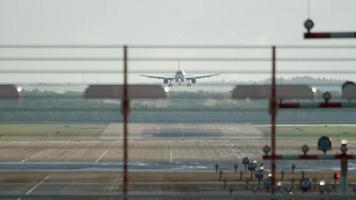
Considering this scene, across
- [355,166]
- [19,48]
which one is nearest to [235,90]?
[19,48]

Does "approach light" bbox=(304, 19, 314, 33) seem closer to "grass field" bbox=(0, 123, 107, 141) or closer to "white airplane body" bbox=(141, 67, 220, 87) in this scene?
"white airplane body" bbox=(141, 67, 220, 87)

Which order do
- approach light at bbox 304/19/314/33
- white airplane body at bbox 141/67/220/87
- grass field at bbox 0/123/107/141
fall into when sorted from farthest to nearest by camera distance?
grass field at bbox 0/123/107/141 < white airplane body at bbox 141/67/220/87 < approach light at bbox 304/19/314/33

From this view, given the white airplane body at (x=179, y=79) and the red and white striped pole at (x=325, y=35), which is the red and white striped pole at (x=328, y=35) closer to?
the red and white striped pole at (x=325, y=35)

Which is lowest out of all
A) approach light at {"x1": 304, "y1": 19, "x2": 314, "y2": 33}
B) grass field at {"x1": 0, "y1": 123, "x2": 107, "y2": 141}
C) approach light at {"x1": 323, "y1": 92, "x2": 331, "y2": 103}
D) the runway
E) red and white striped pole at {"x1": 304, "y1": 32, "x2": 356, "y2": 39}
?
the runway

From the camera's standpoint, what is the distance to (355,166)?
31.3 metres

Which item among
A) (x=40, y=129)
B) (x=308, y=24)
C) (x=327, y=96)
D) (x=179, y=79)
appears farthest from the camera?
(x=40, y=129)

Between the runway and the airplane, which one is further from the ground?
the airplane

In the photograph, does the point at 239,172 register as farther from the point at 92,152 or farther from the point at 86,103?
the point at 86,103

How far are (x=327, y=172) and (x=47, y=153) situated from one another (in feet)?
49.8

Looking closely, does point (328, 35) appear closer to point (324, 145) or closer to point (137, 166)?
point (324, 145)

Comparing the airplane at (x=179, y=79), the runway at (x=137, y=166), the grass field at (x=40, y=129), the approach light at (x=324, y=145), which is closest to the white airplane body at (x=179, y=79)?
the airplane at (x=179, y=79)

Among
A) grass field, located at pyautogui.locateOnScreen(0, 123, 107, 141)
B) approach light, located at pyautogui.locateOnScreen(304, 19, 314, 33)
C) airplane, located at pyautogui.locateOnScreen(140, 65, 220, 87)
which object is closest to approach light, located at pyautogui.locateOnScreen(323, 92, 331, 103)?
approach light, located at pyautogui.locateOnScreen(304, 19, 314, 33)

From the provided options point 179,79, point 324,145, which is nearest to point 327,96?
point 324,145

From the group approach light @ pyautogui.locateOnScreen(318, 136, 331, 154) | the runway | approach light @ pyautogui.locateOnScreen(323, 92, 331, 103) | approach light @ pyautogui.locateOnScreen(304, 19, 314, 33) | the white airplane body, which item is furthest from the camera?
the runway
